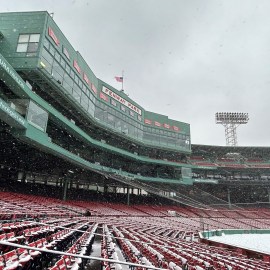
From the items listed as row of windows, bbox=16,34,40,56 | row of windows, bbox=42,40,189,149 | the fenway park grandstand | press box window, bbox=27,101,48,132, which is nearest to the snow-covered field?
the fenway park grandstand

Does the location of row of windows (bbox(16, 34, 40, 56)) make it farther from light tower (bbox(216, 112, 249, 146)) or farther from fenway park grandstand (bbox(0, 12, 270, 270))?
light tower (bbox(216, 112, 249, 146))

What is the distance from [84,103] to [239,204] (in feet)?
104

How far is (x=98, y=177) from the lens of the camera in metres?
35.3

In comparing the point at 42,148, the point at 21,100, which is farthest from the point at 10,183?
the point at 21,100

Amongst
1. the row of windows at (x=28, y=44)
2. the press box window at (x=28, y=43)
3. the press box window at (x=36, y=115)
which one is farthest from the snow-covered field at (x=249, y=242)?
the press box window at (x=28, y=43)

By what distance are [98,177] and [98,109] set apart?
9082 millimetres

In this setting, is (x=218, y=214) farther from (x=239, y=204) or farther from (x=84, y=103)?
(x=84, y=103)

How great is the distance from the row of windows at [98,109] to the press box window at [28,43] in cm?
82

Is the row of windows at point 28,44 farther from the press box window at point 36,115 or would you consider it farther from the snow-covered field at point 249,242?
the snow-covered field at point 249,242

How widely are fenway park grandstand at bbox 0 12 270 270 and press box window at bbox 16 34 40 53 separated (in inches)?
3.6

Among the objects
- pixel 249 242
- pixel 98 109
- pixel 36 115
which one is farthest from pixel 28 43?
pixel 249 242

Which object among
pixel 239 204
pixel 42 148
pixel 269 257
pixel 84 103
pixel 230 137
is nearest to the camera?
pixel 269 257

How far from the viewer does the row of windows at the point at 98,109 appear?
77.8ft

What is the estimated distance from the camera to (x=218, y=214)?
121ft
